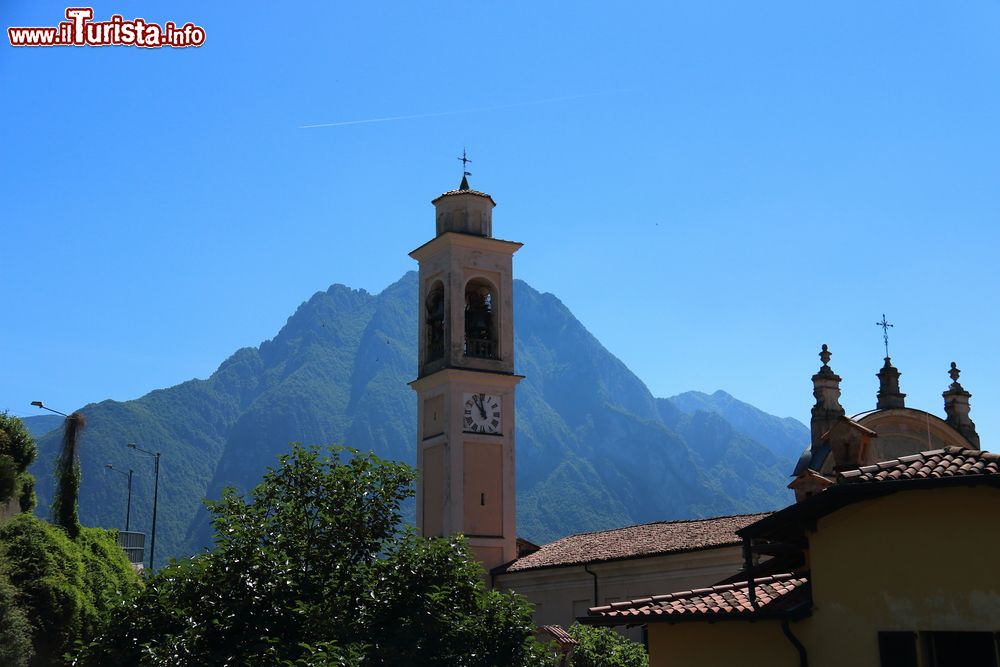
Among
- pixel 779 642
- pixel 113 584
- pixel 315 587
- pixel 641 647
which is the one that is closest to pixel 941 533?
pixel 779 642

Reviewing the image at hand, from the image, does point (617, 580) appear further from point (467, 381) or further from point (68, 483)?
→ point (68, 483)

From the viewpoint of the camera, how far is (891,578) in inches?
499

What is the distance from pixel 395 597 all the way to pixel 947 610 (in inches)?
248

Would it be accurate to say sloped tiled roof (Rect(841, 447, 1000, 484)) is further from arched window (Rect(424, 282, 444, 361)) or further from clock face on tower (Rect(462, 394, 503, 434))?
arched window (Rect(424, 282, 444, 361))

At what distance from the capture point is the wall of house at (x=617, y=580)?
101ft

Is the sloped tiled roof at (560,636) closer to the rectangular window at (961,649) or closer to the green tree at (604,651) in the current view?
the green tree at (604,651)

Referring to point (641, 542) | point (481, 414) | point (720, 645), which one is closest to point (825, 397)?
point (641, 542)

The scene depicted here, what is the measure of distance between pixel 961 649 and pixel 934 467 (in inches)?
70.9

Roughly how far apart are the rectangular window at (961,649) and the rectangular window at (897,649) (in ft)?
0.50

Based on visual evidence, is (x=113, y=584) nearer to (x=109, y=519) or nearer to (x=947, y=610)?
(x=947, y=610)

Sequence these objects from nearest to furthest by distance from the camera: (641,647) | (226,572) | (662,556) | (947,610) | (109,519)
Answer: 1. (947,610)
2. (226,572)
3. (641,647)
4. (662,556)
5. (109,519)

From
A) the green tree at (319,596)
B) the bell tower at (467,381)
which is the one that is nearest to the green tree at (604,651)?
the green tree at (319,596)

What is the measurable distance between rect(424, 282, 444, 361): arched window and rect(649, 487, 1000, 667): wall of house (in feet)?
88.6

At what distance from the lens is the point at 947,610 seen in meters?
12.2
